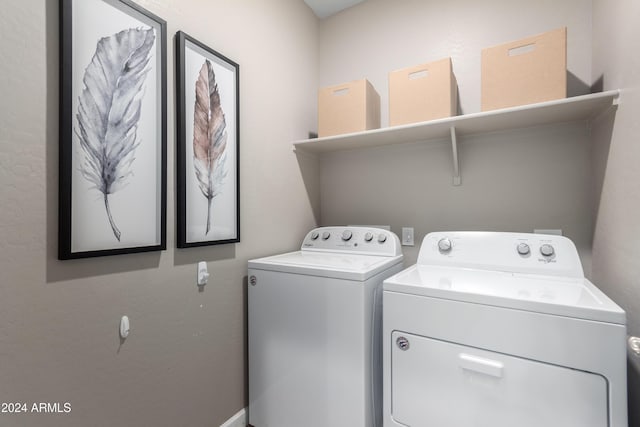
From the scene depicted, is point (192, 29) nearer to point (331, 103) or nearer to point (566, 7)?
point (331, 103)

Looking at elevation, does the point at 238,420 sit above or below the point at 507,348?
below

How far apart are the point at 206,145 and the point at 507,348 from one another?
1.45 m

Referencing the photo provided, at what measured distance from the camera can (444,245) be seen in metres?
1.53

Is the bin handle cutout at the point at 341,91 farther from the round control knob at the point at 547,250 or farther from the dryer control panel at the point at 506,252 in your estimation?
the round control knob at the point at 547,250

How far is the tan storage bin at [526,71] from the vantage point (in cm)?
130

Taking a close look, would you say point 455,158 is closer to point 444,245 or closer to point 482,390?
point 444,245

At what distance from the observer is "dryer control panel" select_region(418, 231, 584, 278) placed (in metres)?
1.29

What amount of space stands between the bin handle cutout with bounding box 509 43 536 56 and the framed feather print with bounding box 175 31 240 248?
4.46 feet

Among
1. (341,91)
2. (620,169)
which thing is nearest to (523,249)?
(620,169)

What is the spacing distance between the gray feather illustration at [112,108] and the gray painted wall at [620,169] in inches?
70.0

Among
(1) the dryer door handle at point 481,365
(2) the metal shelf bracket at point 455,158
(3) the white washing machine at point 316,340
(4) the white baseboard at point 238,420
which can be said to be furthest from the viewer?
(2) the metal shelf bracket at point 455,158

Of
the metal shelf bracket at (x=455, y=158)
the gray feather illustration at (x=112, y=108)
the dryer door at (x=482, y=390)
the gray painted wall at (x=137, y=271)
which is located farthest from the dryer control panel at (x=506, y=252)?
the gray feather illustration at (x=112, y=108)

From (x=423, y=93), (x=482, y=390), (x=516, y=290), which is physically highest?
(x=423, y=93)

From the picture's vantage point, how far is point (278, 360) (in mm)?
1470
